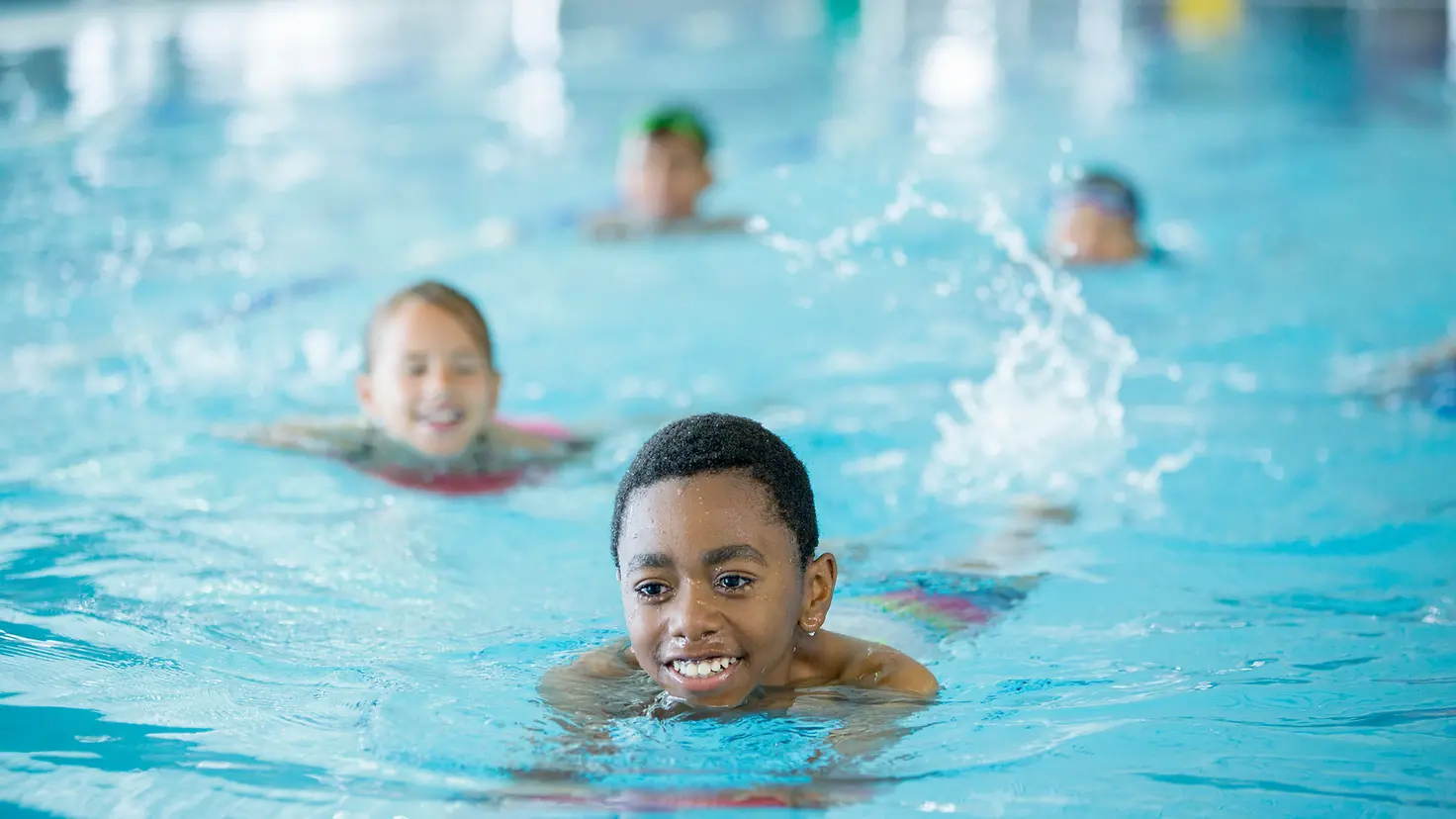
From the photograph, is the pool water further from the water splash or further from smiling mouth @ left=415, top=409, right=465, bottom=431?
smiling mouth @ left=415, top=409, right=465, bottom=431

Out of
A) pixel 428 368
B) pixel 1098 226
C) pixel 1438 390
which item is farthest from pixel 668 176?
pixel 1438 390

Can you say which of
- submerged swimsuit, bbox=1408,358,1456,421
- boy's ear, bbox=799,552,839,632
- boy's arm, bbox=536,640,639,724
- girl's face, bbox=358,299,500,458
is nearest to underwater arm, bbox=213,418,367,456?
girl's face, bbox=358,299,500,458

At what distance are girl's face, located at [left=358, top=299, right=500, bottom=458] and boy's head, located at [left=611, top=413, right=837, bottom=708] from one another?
160 centimetres

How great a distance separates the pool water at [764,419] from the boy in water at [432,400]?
12 cm

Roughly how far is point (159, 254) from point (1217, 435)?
15.2 ft

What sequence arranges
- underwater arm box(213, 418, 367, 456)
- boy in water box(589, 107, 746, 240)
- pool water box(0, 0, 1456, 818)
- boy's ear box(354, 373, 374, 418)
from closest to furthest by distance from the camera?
pool water box(0, 0, 1456, 818) < boy's ear box(354, 373, 374, 418) < underwater arm box(213, 418, 367, 456) < boy in water box(589, 107, 746, 240)

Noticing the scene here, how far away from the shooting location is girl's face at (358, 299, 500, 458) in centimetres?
441

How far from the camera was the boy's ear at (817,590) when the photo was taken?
297cm

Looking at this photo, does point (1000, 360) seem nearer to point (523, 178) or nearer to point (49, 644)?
point (49, 644)

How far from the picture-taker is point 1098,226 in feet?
22.4

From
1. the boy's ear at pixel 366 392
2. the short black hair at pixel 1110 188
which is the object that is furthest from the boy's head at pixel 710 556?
the short black hair at pixel 1110 188

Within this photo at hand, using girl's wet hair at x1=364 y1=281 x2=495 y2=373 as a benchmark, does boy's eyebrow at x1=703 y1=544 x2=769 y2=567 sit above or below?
below

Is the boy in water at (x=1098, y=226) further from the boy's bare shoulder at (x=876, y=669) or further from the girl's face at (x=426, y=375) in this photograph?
the boy's bare shoulder at (x=876, y=669)

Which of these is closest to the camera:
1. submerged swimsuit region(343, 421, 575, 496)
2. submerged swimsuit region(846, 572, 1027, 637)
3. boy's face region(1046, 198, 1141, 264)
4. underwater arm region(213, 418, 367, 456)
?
submerged swimsuit region(846, 572, 1027, 637)
